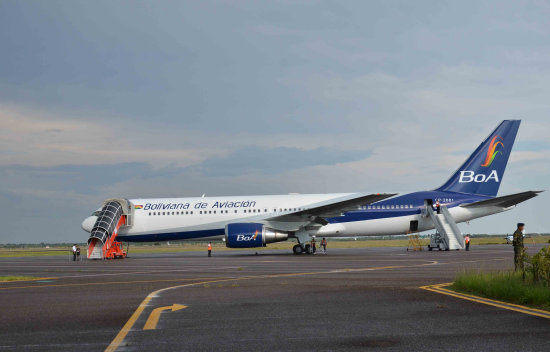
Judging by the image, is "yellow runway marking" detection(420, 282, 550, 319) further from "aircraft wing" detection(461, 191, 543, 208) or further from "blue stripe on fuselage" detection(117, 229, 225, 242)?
"aircraft wing" detection(461, 191, 543, 208)

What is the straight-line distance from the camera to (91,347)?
672 cm

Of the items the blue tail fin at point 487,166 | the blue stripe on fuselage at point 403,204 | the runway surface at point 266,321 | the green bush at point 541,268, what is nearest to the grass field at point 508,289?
the green bush at point 541,268

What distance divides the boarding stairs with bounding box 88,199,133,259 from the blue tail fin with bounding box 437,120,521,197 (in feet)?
75.0

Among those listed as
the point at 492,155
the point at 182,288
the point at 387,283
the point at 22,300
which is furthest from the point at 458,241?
the point at 22,300

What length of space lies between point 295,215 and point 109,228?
12789 mm

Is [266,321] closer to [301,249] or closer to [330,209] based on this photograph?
[330,209]

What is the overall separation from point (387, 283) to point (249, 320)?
7180 millimetres

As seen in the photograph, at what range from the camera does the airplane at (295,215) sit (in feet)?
126

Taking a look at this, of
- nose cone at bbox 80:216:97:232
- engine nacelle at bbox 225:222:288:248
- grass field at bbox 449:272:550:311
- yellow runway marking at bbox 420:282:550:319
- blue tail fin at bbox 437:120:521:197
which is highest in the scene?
blue tail fin at bbox 437:120:521:197

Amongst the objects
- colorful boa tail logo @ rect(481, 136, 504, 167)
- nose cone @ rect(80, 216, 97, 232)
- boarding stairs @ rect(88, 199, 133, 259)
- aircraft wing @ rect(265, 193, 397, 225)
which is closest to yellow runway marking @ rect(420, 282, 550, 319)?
aircraft wing @ rect(265, 193, 397, 225)

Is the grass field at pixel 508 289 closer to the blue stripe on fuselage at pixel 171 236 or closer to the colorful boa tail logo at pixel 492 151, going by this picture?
the blue stripe on fuselage at pixel 171 236

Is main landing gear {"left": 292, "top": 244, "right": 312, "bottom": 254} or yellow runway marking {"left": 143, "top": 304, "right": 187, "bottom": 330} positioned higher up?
main landing gear {"left": 292, "top": 244, "right": 312, "bottom": 254}

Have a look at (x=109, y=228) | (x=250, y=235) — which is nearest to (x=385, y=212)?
(x=250, y=235)

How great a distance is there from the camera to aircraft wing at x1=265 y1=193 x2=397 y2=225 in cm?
3569
